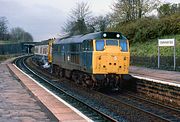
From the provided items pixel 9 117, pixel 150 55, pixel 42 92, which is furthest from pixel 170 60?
pixel 9 117

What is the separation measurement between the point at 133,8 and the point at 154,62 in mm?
17789

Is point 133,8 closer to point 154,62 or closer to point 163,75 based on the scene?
point 154,62

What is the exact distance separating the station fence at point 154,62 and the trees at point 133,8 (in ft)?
39.9

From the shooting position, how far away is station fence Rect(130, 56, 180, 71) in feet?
87.7

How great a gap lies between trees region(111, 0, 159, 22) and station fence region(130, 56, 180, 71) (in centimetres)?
1215

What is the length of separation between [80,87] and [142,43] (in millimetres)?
14721

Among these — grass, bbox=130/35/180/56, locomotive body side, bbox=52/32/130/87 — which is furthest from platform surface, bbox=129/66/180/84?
grass, bbox=130/35/180/56

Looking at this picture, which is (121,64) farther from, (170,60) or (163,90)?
(170,60)

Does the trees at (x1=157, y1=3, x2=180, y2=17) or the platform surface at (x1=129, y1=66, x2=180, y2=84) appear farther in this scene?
the trees at (x1=157, y1=3, x2=180, y2=17)

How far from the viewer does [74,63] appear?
23938 mm

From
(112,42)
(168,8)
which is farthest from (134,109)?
(168,8)

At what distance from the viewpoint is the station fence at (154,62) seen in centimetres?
2675

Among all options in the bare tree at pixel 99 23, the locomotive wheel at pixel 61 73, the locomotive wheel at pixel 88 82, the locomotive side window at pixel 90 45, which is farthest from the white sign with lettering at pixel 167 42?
the bare tree at pixel 99 23

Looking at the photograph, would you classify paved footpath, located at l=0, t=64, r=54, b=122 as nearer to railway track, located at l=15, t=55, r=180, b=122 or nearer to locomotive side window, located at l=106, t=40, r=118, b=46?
railway track, located at l=15, t=55, r=180, b=122
